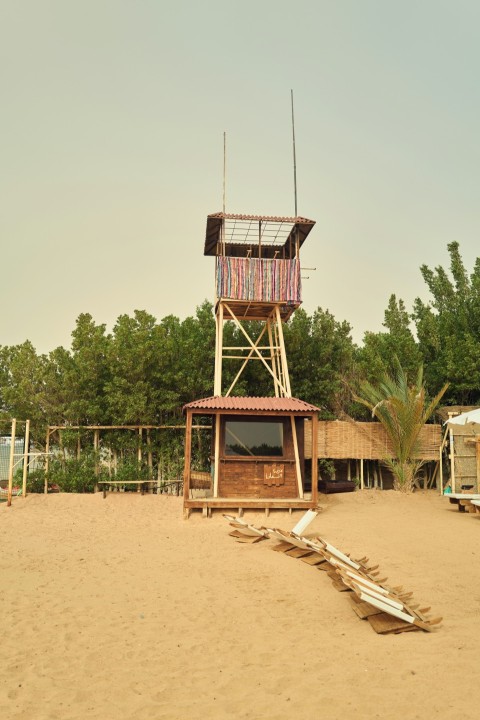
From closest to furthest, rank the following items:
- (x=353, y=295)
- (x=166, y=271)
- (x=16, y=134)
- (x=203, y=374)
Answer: (x=16, y=134) < (x=203, y=374) < (x=166, y=271) < (x=353, y=295)

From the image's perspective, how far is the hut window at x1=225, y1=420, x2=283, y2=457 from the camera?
14.7 m

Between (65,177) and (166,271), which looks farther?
(166,271)

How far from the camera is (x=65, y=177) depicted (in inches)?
660

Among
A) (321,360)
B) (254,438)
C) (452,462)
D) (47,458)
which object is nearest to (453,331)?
(321,360)

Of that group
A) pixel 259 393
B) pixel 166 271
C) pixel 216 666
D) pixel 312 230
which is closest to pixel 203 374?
pixel 259 393

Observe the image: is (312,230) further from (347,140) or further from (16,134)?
(16,134)

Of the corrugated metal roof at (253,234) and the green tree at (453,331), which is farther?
the green tree at (453,331)

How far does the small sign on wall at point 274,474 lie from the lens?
570 inches

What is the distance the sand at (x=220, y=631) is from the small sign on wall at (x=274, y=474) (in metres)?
2.43

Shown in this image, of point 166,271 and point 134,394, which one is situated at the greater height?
point 166,271

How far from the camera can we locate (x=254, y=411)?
14.1 meters

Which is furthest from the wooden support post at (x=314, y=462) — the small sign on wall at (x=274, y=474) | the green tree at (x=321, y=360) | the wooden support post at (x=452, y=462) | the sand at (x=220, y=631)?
the green tree at (x=321, y=360)

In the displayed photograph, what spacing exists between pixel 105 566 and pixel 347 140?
44.8 ft

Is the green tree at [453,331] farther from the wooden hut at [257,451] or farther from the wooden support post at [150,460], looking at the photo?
the wooden support post at [150,460]
